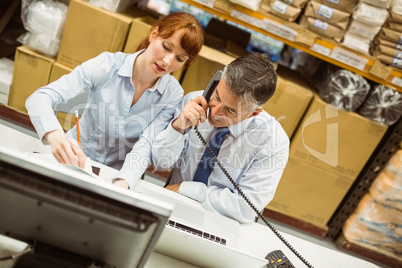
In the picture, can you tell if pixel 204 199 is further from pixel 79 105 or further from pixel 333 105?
pixel 333 105

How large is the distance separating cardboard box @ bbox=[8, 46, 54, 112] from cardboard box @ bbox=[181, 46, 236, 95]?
0.90m

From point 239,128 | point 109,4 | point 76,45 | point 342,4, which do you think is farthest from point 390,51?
point 76,45

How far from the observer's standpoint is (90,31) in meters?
2.02

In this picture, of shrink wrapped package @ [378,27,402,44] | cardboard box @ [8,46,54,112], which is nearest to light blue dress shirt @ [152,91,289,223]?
shrink wrapped package @ [378,27,402,44]

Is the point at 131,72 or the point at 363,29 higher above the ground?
the point at 363,29

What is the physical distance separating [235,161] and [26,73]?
1.57 metres

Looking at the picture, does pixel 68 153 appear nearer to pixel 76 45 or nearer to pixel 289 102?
pixel 76 45

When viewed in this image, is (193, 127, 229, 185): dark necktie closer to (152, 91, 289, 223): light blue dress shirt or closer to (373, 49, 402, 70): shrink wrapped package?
(152, 91, 289, 223): light blue dress shirt

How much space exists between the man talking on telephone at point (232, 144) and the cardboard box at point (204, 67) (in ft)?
1.69

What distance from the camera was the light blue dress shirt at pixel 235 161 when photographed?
1.38 metres

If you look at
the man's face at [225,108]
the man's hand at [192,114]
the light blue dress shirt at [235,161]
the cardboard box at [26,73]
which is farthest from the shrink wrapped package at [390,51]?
the cardboard box at [26,73]

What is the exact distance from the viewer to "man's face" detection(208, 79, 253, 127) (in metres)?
1.24

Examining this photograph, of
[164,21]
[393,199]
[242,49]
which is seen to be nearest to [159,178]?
[242,49]

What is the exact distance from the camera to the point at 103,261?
0.78 meters
